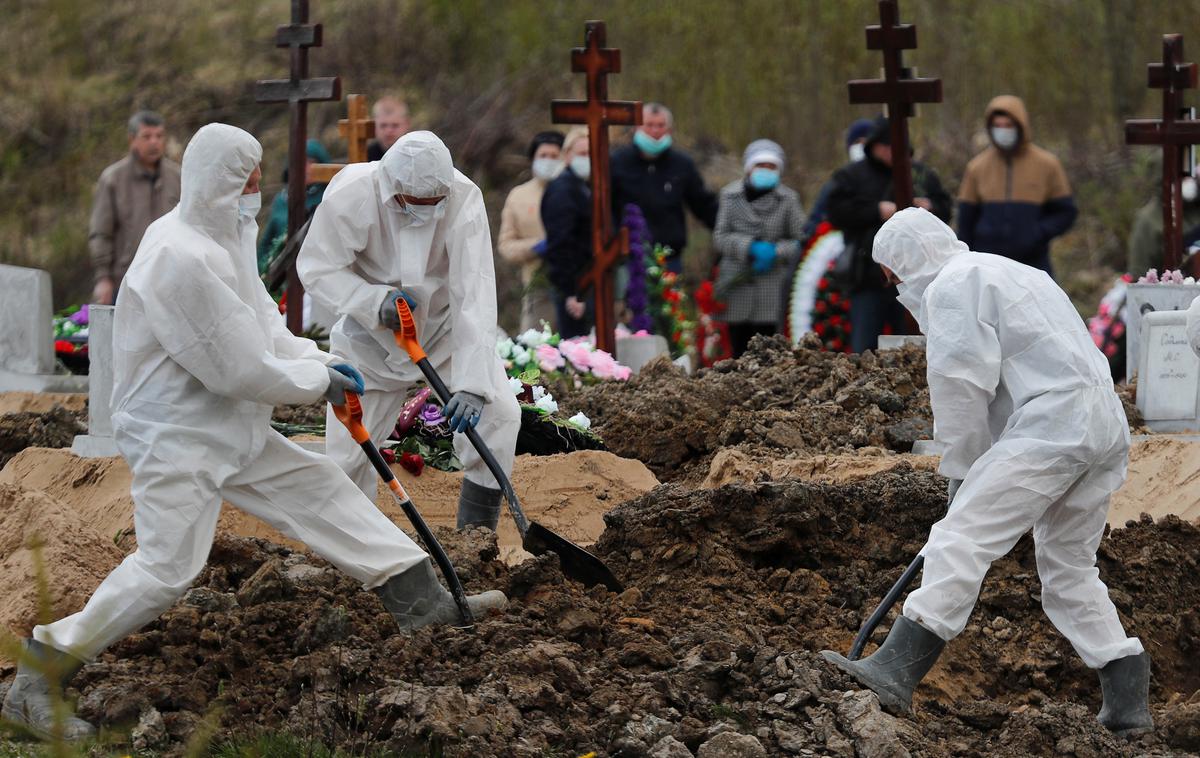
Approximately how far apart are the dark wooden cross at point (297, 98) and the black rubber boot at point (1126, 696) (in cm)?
634

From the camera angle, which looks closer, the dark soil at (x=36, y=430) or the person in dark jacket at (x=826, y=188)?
the dark soil at (x=36, y=430)

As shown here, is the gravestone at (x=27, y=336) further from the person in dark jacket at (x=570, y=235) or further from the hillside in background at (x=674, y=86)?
the hillside in background at (x=674, y=86)

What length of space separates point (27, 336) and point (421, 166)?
478 cm

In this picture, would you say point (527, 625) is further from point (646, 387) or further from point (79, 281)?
point (79, 281)

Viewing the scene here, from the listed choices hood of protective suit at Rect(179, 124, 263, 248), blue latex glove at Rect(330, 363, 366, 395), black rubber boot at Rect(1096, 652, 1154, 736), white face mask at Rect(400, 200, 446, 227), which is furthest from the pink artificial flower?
black rubber boot at Rect(1096, 652, 1154, 736)

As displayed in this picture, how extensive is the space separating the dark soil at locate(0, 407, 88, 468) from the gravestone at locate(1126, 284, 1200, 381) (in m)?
6.05

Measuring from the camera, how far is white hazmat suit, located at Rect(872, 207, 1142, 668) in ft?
20.9

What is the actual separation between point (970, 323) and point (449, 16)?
17.4m

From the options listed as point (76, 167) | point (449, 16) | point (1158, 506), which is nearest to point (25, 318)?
point (1158, 506)

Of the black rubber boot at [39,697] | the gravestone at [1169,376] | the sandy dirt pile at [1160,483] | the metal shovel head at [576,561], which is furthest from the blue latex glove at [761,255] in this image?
the black rubber boot at [39,697]

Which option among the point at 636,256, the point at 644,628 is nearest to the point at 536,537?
the point at 644,628

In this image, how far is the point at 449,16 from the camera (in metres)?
23.0

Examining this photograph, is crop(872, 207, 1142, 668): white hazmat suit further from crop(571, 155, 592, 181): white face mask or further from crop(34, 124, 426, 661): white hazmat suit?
crop(571, 155, 592, 181): white face mask

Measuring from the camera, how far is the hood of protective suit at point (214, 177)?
629 centimetres
